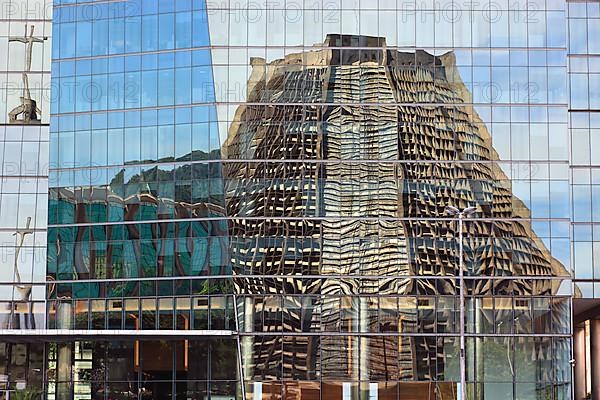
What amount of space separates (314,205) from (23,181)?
16.4 metres

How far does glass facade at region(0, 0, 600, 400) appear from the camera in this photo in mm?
59656

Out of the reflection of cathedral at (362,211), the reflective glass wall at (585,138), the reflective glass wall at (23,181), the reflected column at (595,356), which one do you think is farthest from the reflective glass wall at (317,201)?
the reflected column at (595,356)

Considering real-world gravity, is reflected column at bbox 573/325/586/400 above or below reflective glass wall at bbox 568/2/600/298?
below

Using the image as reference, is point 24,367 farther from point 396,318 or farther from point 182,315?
point 396,318

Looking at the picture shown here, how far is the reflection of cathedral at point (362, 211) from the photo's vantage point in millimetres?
59562

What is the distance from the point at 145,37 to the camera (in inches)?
2473

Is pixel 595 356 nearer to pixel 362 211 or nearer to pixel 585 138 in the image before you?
pixel 585 138

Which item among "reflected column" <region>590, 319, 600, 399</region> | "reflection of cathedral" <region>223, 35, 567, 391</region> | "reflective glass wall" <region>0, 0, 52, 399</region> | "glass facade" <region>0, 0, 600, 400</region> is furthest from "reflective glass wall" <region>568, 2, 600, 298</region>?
"reflective glass wall" <region>0, 0, 52, 399</region>

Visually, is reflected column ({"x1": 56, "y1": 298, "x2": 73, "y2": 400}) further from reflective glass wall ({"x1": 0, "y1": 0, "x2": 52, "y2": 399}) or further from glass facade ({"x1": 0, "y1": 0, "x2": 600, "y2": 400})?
reflective glass wall ({"x1": 0, "y1": 0, "x2": 52, "y2": 399})

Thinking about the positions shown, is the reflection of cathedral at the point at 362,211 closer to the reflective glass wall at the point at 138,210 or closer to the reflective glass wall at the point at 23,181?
the reflective glass wall at the point at 138,210

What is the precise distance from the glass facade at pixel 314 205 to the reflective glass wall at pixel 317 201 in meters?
0.11

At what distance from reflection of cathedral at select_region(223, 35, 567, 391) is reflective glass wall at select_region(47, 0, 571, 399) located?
101 mm

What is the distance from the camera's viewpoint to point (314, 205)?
198 ft

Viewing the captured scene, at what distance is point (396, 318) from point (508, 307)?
5.71 meters
